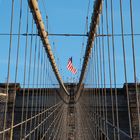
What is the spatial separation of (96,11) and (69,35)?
5.84 metres

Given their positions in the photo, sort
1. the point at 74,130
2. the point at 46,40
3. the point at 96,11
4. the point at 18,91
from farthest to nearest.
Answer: the point at 18,91
the point at 74,130
the point at 46,40
the point at 96,11

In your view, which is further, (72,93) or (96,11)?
(72,93)

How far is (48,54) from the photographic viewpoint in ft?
35.2

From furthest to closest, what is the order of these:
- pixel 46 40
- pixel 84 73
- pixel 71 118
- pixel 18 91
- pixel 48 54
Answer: pixel 18 91, pixel 71 118, pixel 84 73, pixel 48 54, pixel 46 40

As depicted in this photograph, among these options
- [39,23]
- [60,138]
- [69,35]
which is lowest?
[60,138]

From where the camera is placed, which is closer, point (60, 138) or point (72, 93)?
point (60, 138)

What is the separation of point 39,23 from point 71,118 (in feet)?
35.9

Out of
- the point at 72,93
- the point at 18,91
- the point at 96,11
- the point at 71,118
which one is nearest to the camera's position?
the point at 96,11

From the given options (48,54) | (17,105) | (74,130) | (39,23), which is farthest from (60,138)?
(17,105)

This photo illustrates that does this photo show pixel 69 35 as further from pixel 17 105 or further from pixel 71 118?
pixel 17 105

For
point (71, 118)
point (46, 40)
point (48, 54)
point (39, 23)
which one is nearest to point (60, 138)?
point (71, 118)

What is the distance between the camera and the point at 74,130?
54.0 ft

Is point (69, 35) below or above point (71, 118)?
above

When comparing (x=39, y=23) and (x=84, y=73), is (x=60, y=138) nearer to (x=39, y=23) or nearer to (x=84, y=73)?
(x=84, y=73)
